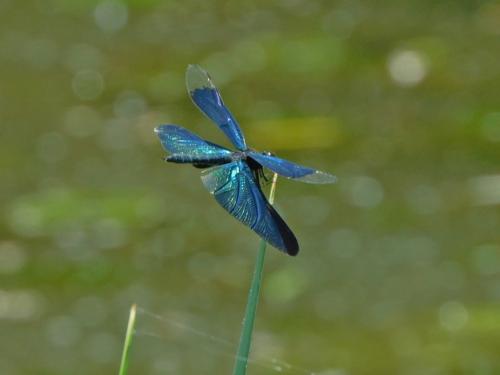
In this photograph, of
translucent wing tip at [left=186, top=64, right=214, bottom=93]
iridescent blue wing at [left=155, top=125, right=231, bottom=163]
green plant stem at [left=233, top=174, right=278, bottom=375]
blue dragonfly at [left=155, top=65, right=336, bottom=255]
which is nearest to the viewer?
green plant stem at [left=233, top=174, right=278, bottom=375]

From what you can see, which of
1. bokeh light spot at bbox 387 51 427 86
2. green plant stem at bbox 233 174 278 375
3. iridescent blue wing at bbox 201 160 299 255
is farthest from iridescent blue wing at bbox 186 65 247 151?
bokeh light spot at bbox 387 51 427 86

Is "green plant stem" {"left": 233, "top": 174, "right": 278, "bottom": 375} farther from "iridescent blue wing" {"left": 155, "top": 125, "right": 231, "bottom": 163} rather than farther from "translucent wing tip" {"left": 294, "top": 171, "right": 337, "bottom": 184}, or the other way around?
"iridescent blue wing" {"left": 155, "top": 125, "right": 231, "bottom": 163}

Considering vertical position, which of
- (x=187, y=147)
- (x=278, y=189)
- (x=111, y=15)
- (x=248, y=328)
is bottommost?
(x=248, y=328)

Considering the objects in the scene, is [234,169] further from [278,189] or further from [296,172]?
[278,189]

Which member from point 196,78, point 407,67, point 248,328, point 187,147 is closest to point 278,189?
point 407,67

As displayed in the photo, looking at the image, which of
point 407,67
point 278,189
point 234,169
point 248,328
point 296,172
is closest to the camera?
point 248,328

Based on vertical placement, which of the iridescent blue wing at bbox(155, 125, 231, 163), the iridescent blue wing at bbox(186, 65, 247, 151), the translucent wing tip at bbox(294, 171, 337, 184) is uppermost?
the iridescent blue wing at bbox(186, 65, 247, 151)

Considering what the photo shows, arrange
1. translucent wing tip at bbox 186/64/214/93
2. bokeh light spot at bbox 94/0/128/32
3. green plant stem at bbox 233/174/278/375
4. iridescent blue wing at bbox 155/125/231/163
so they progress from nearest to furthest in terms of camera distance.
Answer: green plant stem at bbox 233/174/278/375 < iridescent blue wing at bbox 155/125/231/163 < translucent wing tip at bbox 186/64/214/93 < bokeh light spot at bbox 94/0/128/32

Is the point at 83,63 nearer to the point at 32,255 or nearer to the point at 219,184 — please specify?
the point at 32,255
